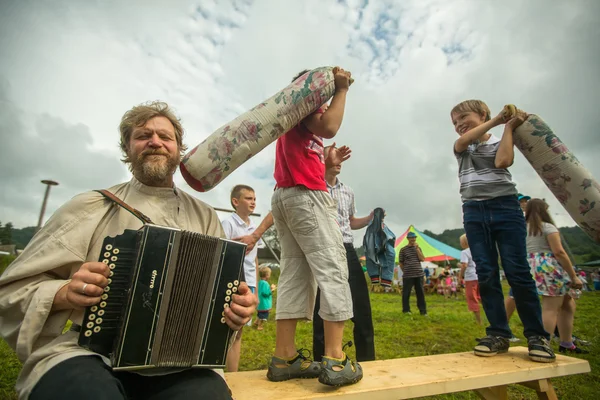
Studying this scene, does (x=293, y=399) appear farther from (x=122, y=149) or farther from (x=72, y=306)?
(x=122, y=149)

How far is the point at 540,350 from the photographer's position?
262 centimetres

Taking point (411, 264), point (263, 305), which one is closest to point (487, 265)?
point (263, 305)

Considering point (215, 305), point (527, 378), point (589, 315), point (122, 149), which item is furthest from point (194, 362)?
point (589, 315)

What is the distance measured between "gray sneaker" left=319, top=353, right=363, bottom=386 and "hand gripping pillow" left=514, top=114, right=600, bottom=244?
2.43 meters

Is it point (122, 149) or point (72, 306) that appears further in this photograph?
point (122, 149)

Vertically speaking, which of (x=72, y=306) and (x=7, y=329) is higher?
(x=72, y=306)

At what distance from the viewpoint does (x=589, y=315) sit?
8.81 metres

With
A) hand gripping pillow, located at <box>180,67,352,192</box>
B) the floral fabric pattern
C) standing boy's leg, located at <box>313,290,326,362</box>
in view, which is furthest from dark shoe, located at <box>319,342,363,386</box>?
the floral fabric pattern

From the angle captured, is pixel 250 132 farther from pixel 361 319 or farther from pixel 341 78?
pixel 361 319

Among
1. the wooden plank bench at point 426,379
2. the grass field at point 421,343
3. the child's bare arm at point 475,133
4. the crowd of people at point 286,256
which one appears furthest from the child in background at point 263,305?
the child's bare arm at point 475,133

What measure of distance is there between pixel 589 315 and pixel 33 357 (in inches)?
479

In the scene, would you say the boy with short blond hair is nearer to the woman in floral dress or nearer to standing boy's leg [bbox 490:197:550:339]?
standing boy's leg [bbox 490:197:550:339]

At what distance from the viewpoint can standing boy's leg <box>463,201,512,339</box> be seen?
289 centimetres

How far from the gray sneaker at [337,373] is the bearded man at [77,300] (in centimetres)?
66
